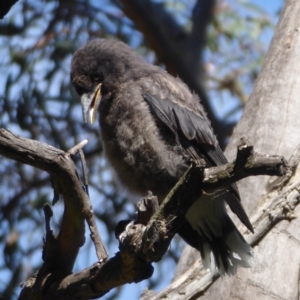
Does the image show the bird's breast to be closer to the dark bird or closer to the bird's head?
the dark bird

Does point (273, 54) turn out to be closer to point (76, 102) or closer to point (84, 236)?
point (76, 102)

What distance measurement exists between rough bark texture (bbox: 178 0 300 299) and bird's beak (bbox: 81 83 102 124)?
822 millimetres

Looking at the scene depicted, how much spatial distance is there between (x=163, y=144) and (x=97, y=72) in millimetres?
607

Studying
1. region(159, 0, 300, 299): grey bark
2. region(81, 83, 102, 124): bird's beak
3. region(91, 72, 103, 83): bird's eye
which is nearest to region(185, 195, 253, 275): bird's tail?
region(159, 0, 300, 299): grey bark

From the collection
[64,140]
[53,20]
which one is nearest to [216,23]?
[53,20]

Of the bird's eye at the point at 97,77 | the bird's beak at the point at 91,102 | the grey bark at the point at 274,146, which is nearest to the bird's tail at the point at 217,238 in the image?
the grey bark at the point at 274,146

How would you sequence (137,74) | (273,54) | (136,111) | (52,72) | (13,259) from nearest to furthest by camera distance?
(136,111)
(137,74)
(273,54)
(13,259)
(52,72)

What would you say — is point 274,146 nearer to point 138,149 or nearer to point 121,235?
Result: point 138,149

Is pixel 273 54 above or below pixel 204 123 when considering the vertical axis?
above

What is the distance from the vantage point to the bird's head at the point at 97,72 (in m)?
3.73

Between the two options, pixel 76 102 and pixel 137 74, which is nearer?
pixel 137 74

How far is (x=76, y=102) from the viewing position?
202 inches

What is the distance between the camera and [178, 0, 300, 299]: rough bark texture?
357 centimetres

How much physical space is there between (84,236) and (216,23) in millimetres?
3530
